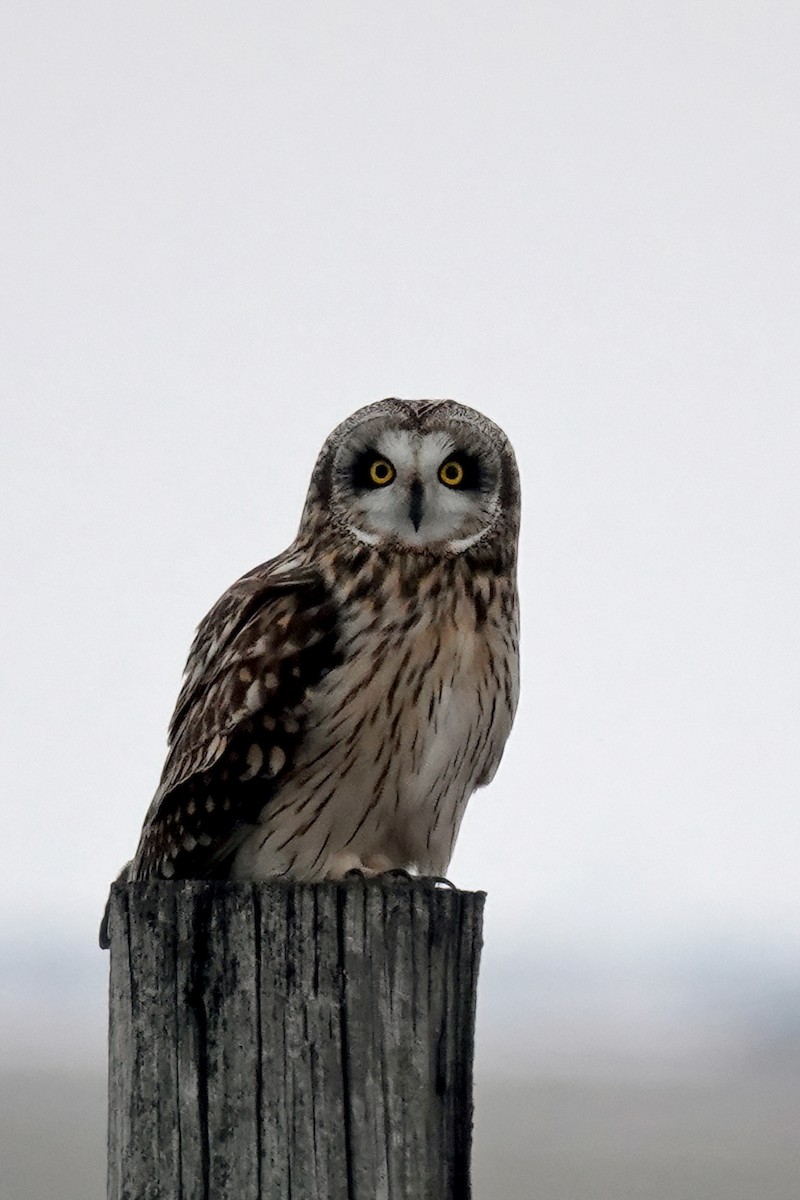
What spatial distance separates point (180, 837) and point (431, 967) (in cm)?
141

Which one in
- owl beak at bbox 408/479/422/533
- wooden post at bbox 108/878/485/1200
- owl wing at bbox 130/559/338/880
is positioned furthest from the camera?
owl beak at bbox 408/479/422/533

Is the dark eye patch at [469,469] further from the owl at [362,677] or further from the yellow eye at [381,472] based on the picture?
the yellow eye at [381,472]

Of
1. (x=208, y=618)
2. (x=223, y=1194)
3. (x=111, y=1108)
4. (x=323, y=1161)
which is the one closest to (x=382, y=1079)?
(x=323, y=1161)

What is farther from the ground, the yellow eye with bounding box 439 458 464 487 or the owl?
the yellow eye with bounding box 439 458 464 487

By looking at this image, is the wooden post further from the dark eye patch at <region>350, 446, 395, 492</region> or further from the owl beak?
the dark eye patch at <region>350, 446, 395, 492</region>

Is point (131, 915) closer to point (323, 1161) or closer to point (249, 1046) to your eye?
point (249, 1046)

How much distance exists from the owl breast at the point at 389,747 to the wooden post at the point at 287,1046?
1.26 m

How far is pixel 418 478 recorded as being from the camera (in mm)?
3738

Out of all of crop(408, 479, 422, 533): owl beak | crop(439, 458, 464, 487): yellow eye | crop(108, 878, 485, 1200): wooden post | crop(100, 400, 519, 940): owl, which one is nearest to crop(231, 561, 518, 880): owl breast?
crop(100, 400, 519, 940): owl

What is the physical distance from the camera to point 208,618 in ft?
13.0

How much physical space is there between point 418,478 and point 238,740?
2.62ft

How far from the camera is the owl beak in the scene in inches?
148

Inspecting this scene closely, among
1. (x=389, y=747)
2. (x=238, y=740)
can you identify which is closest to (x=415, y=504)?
(x=389, y=747)

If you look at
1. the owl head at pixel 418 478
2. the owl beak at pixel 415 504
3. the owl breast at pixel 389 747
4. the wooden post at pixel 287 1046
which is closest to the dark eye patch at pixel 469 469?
the owl head at pixel 418 478
